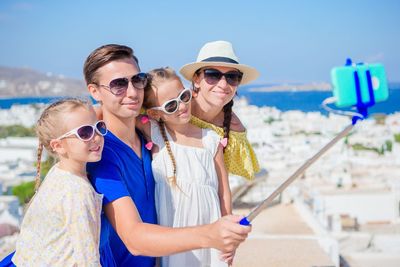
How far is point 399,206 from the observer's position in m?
18.3

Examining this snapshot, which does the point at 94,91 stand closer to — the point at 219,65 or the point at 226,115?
the point at 219,65

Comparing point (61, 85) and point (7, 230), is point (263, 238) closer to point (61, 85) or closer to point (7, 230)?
point (7, 230)

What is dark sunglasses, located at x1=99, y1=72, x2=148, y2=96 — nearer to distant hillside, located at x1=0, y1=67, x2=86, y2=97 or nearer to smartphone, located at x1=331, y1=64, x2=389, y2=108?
smartphone, located at x1=331, y1=64, x2=389, y2=108

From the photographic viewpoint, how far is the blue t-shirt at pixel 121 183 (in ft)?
5.95

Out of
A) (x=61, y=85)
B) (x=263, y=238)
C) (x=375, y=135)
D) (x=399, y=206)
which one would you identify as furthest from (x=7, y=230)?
(x=61, y=85)

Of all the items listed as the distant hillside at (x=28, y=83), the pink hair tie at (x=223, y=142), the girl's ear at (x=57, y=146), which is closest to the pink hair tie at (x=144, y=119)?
the pink hair tie at (x=223, y=142)

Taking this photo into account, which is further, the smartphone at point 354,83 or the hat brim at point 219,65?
the hat brim at point 219,65

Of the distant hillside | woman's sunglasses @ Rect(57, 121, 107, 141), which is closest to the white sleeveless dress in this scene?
woman's sunglasses @ Rect(57, 121, 107, 141)

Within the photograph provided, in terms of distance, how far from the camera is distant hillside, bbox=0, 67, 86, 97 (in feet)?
444

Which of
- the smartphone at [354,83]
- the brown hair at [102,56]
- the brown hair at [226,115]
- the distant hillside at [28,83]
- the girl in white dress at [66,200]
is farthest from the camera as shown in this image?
the distant hillside at [28,83]

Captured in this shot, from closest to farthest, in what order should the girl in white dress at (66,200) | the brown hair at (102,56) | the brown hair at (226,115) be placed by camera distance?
the girl in white dress at (66,200) → the brown hair at (102,56) → the brown hair at (226,115)

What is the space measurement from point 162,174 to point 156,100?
0.30 metres

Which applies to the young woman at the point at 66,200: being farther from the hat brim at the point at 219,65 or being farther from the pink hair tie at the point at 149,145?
the hat brim at the point at 219,65

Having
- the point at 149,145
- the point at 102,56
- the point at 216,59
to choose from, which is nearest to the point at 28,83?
the point at 216,59
